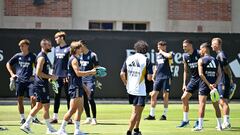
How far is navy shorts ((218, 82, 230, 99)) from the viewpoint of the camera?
16.5 meters

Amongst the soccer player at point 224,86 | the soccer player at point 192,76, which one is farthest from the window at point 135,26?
the soccer player at point 224,86

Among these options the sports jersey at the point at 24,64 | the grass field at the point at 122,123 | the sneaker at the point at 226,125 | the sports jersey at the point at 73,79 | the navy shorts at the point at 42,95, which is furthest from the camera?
the sports jersey at the point at 24,64

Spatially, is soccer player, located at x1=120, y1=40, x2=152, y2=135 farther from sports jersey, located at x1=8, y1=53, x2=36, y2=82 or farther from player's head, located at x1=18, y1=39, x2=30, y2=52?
sports jersey, located at x1=8, y1=53, x2=36, y2=82

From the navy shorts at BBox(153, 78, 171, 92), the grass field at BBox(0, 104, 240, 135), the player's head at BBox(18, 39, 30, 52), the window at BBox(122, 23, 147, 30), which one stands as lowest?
the grass field at BBox(0, 104, 240, 135)

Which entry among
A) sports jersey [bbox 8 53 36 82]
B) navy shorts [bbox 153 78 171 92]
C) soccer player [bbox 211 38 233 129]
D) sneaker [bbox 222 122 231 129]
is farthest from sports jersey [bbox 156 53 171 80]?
sports jersey [bbox 8 53 36 82]

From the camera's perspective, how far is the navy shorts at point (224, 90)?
16469 mm

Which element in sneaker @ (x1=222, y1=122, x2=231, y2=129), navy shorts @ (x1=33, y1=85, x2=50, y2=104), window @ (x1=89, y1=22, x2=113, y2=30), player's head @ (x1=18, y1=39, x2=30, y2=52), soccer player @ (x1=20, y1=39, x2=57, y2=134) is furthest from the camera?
window @ (x1=89, y1=22, x2=113, y2=30)

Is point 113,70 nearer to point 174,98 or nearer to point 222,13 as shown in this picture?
point 174,98

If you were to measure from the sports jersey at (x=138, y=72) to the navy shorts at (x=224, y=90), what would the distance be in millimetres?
3105

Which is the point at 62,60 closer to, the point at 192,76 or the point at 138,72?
the point at 192,76

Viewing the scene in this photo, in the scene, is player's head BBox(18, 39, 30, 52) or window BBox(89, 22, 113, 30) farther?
window BBox(89, 22, 113, 30)

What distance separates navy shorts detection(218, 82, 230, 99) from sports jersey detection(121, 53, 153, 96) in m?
3.11

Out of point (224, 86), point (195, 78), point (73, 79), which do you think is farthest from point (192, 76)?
point (73, 79)

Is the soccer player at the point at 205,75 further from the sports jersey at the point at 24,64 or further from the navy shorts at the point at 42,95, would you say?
the sports jersey at the point at 24,64
